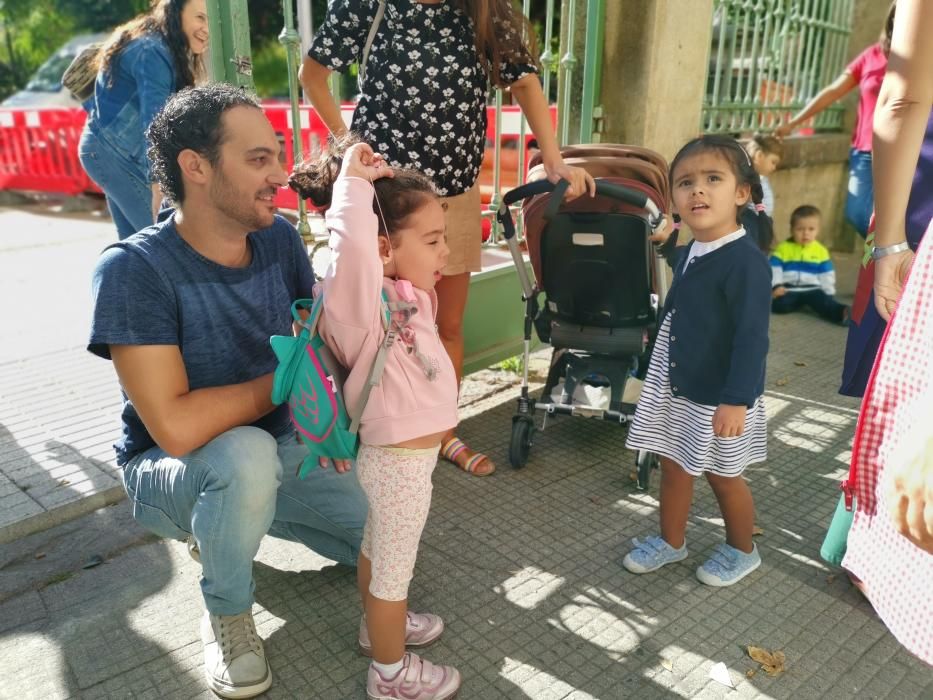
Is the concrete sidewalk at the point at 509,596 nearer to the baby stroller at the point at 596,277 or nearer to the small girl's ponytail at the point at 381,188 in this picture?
the baby stroller at the point at 596,277

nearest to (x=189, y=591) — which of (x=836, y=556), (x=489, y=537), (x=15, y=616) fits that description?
(x=15, y=616)

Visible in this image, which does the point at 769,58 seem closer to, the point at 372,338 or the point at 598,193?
the point at 598,193

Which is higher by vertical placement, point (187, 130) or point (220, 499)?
point (187, 130)

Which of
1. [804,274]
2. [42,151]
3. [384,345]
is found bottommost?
[804,274]

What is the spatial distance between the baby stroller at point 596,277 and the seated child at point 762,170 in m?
0.41

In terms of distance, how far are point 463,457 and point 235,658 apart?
152 cm

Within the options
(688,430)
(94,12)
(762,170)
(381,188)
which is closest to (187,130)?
(381,188)

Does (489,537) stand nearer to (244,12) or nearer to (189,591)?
(189,591)

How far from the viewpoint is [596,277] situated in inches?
135

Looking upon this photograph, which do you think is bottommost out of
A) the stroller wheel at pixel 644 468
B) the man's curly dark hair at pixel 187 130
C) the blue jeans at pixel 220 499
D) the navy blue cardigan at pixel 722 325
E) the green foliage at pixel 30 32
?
the stroller wheel at pixel 644 468

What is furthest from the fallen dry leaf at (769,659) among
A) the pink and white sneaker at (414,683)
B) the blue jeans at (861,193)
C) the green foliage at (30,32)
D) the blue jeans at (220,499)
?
the green foliage at (30,32)

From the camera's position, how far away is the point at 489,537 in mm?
2959

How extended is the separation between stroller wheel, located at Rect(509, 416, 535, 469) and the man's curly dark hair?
1.82 metres

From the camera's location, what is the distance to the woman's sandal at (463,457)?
3461mm
